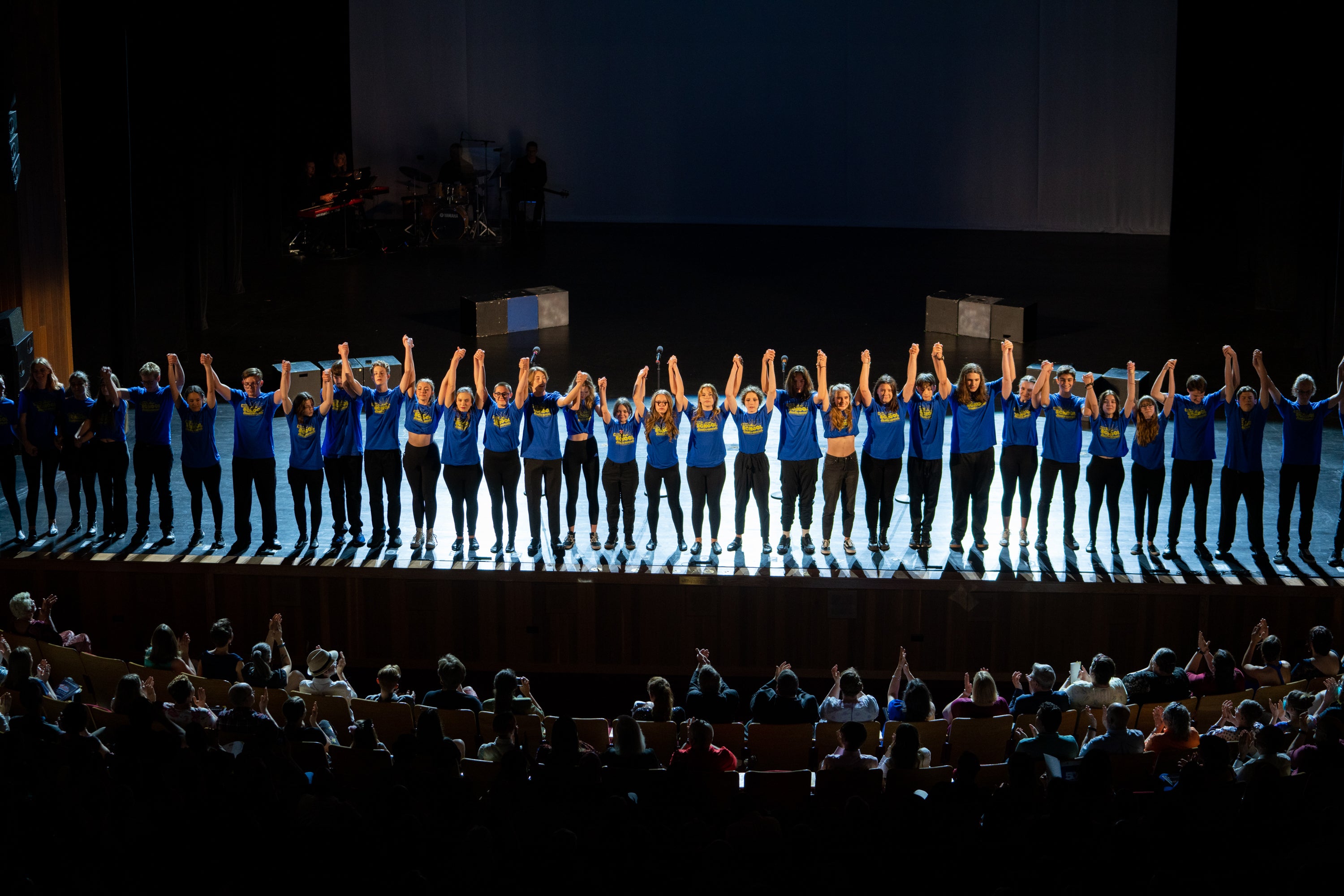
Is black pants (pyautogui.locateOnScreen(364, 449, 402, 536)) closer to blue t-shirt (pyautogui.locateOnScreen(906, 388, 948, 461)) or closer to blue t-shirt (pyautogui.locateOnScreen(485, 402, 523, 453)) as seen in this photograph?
blue t-shirt (pyautogui.locateOnScreen(485, 402, 523, 453))

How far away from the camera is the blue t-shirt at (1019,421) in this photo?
25.3ft

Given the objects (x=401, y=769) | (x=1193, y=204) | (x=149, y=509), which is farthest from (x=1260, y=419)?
(x=1193, y=204)

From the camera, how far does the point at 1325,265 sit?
1248 cm

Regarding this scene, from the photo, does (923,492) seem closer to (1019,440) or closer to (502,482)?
(1019,440)

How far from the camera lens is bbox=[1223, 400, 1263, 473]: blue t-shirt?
762 centimetres

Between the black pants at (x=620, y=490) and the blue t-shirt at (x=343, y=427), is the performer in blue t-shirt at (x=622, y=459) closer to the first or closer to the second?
the black pants at (x=620, y=490)

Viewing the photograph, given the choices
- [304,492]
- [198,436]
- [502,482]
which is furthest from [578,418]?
[198,436]

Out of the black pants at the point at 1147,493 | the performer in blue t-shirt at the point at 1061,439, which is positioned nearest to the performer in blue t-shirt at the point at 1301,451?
the black pants at the point at 1147,493

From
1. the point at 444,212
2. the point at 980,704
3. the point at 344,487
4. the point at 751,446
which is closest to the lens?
the point at 980,704

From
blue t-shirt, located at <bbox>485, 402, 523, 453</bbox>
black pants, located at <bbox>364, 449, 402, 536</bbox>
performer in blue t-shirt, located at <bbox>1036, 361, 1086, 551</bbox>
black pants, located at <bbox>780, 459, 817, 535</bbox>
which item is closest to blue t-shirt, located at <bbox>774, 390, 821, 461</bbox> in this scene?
black pants, located at <bbox>780, 459, 817, 535</bbox>

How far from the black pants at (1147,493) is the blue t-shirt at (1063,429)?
0.38 meters

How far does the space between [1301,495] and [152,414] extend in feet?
21.8

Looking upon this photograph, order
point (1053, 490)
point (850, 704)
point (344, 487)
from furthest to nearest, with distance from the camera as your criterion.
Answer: point (344, 487) → point (1053, 490) → point (850, 704)

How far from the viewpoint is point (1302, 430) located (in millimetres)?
7637
